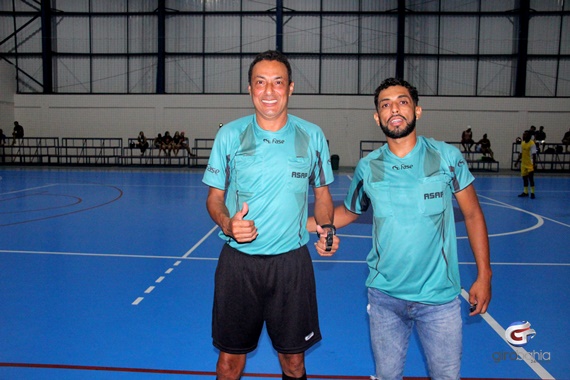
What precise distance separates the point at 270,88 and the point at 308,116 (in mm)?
25068

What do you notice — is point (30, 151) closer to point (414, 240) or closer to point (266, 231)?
point (266, 231)

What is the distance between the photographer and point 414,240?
2.83 meters

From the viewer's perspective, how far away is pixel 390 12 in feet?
89.5

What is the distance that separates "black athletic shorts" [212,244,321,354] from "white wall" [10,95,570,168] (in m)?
24.9

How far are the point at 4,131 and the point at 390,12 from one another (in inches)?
881

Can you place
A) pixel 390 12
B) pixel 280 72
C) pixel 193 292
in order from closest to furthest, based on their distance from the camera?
1. pixel 280 72
2. pixel 193 292
3. pixel 390 12

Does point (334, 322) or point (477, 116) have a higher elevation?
point (477, 116)

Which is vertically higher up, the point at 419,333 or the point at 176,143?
the point at 176,143

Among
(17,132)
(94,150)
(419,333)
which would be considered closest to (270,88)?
(419,333)

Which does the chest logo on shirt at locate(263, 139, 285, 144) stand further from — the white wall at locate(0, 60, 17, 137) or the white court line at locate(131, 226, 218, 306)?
the white wall at locate(0, 60, 17, 137)

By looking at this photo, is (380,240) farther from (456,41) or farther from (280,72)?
(456,41)

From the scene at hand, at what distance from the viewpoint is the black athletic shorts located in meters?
2.99

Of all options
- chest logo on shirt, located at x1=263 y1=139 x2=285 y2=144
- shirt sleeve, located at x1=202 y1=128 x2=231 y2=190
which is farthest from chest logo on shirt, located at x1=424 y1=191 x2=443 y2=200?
shirt sleeve, located at x1=202 y1=128 x2=231 y2=190

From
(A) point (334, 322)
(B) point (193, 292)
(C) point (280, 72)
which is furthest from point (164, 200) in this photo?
(C) point (280, 72)
